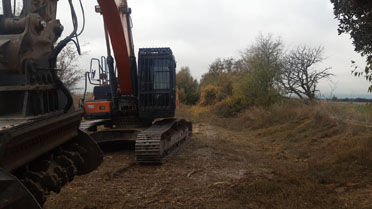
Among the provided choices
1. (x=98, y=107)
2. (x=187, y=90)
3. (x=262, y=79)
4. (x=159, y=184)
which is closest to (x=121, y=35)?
(x=98, y=107)

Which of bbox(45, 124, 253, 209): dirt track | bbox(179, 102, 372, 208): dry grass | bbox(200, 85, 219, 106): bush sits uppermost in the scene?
bbox(200, 85, 219, 106): bush

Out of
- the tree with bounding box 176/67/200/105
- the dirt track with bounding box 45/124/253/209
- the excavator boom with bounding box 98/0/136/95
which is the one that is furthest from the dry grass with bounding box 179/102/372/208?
the tree with bounding box 176/67/200/105

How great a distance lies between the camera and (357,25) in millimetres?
6273

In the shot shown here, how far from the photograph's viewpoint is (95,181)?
5.81 m

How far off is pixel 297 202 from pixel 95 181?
3.27m

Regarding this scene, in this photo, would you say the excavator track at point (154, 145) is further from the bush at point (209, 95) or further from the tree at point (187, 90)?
the tree at point (187, 90)

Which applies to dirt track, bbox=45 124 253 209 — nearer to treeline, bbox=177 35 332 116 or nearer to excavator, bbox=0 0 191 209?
excavator, bbox=0 0 191 209

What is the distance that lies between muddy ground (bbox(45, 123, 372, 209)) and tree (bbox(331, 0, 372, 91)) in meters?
2.41

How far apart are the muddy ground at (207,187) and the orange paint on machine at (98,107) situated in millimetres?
1246

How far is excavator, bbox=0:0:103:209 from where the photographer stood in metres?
2.25

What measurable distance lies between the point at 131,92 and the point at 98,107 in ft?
2.93

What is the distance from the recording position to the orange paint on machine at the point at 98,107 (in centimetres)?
845

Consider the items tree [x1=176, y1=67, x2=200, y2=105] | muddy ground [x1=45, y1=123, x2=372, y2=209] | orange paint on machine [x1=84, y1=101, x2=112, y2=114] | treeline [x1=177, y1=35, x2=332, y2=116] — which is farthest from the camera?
tree [x1=176, y1=67, x2=200, y2=105]

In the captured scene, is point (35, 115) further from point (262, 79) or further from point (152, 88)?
point (262, 79)
